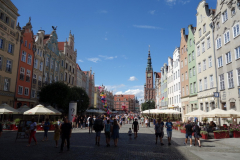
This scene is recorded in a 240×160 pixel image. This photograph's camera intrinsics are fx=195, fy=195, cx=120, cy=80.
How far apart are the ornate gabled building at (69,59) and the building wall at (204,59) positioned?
3034 cm

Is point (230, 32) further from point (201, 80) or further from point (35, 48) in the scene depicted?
point (35, 48)

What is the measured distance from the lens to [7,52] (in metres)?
27.5

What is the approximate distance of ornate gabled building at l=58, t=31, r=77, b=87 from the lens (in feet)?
158

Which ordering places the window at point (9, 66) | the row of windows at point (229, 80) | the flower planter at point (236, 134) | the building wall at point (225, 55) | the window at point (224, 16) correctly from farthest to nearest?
the window at point (9, 66) < the window at point (224, 16) < the building wall at point (225, 55) < the row of windows at point (229, 80) < the flower planter at point (236, 134)

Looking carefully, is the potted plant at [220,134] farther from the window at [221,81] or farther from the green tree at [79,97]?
the green tree at [79,97]

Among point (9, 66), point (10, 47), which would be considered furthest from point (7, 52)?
point (9, 66)

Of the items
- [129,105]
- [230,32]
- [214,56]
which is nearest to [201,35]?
[214,56]

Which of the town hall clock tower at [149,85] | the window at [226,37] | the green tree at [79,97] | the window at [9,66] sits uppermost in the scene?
the town hall clock tower at [149,85]

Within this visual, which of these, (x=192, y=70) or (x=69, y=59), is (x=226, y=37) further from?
(x=69, y=59)

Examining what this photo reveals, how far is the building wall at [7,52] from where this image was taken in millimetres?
26484

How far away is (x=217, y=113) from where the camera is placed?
16844mm

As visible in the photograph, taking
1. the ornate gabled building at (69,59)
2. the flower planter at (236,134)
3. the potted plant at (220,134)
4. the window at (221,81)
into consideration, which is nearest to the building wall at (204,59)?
the window at (221,81)

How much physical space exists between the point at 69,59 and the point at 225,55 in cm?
3708

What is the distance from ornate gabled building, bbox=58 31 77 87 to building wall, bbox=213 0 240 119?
111 feet
